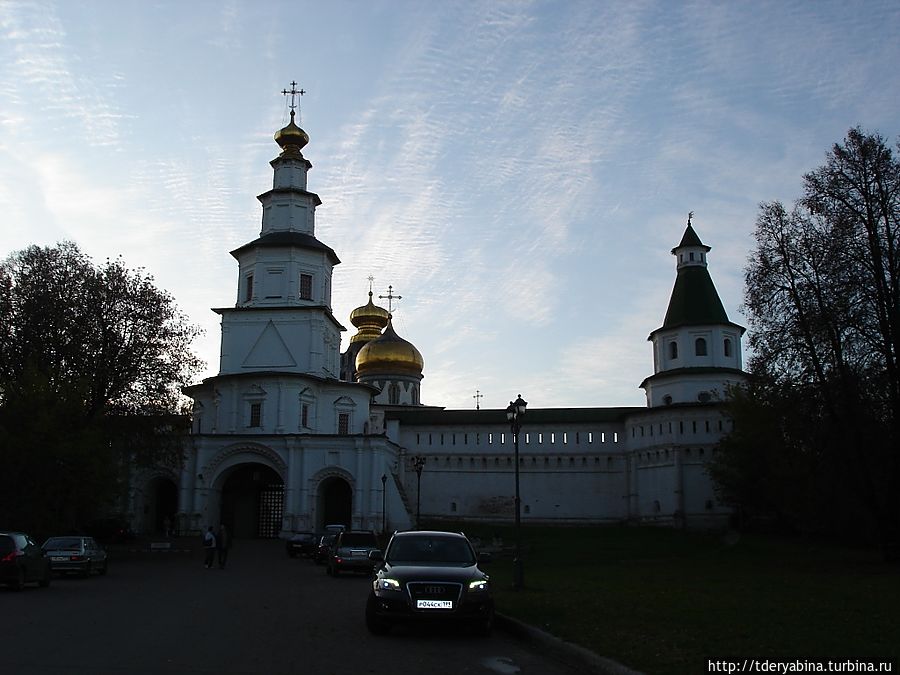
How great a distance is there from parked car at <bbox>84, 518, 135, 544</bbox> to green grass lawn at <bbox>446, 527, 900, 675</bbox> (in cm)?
2433

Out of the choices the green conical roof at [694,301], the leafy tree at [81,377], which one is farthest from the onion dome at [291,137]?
the green conical roof at [694,301]

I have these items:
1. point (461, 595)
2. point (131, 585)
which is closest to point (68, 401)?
point (131, 585)

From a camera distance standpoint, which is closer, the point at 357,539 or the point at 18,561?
the point at 18,561

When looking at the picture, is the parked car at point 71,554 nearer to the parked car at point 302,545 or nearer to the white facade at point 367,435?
the parked car at point 302,545

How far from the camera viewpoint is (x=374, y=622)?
12891 millimetres

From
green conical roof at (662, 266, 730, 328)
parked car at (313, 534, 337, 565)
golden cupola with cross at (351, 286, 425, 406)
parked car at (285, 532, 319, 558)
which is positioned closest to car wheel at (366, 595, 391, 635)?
parked car at (313, 534, 337, 565)

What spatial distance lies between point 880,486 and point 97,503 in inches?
1084

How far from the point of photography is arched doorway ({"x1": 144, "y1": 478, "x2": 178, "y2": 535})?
181 feet

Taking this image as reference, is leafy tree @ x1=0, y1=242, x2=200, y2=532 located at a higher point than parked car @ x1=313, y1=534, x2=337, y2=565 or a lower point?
higher

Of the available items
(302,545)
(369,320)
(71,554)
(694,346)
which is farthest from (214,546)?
(369,320)

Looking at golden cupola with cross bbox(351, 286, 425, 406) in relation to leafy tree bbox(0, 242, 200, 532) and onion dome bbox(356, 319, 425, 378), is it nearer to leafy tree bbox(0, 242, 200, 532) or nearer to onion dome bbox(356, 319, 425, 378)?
onion dome bbox(356, 319, 425, 378)

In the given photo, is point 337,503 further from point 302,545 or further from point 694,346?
point 694,346

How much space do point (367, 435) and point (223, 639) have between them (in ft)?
133

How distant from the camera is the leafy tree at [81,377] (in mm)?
31844
